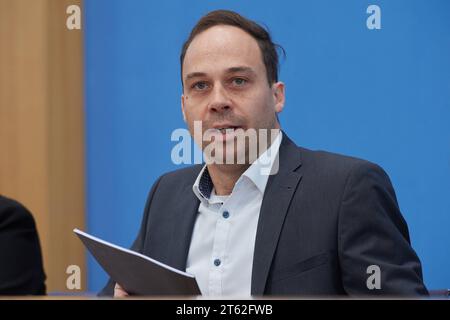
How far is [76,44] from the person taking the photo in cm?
260

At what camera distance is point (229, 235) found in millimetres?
1581

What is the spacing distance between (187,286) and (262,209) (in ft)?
1.46

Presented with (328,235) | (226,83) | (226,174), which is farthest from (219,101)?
(328,235)

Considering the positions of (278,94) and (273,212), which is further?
(278,94)

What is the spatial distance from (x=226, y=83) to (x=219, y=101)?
6 centimetres

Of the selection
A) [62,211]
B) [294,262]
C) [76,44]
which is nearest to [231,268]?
[294,262]

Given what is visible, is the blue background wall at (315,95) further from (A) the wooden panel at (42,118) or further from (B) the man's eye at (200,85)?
(B) the man's eye at (200,85)

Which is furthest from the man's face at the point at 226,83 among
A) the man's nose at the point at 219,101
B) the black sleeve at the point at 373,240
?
the black sleeve at the point at 373,240

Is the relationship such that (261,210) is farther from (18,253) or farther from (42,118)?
(42,118)

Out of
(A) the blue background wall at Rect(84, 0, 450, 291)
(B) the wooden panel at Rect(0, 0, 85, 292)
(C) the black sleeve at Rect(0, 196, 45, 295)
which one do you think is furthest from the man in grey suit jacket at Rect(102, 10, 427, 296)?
(B) the wooden panel at Rect(0, 0, 85, 292)

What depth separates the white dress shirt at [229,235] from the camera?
5.04ft

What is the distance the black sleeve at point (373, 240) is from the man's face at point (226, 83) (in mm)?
311

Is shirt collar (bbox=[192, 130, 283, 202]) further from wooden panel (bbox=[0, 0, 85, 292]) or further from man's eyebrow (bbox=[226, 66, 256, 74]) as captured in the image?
wooden panel (bbox=[0, 0, 85, 292])

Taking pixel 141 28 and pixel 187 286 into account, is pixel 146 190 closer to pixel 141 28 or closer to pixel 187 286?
pixel 141 28
